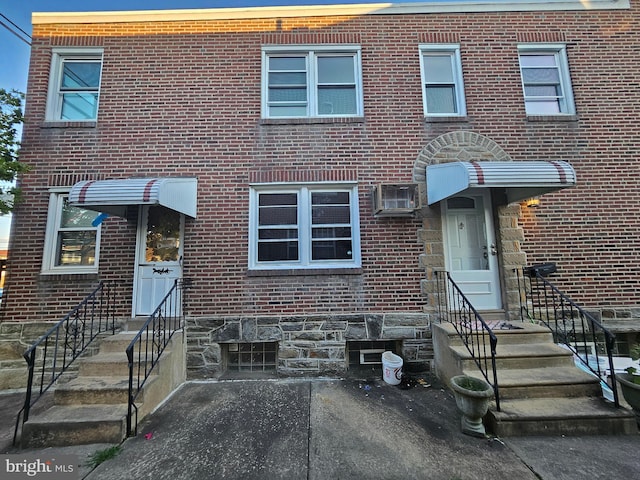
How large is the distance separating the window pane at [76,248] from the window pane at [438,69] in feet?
23.8

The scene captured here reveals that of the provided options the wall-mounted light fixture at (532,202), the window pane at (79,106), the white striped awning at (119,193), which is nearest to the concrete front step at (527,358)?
the wall-mounted light fixture at (532,202)

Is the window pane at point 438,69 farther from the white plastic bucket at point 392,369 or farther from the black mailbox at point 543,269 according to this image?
the white plastic bucket at point 392,369

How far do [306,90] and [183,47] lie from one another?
260cm

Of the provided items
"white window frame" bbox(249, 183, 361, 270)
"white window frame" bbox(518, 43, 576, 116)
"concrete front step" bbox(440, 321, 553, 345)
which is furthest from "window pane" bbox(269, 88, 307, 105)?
"concrete front step" bbox(440, 321, 553, 345)

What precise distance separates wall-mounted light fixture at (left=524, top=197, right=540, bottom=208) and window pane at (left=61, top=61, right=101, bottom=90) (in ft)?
28.6

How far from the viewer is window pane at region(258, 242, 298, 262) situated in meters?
5.55

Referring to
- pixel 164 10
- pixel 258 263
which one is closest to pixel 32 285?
pixel 258 263

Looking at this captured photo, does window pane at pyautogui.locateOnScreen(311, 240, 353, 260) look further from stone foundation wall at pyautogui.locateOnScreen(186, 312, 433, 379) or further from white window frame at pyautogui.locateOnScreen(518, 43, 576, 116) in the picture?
white window frame at pyautogui.locateOnScreen(518, 43, 576, 116)

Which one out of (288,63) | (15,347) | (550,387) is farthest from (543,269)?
(15,347)

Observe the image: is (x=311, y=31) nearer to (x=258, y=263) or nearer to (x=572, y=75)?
(x=258, y=263)

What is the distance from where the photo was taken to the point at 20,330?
5133 millimetres

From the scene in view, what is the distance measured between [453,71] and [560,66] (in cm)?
220

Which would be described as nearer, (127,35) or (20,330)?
(20,330)

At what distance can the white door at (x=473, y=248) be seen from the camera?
5410 millimetres
